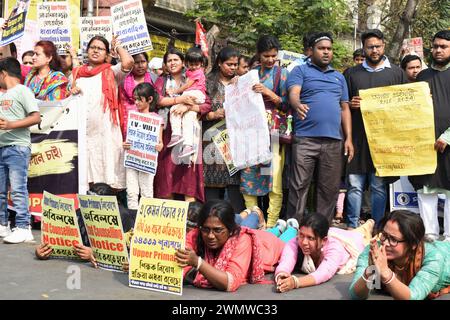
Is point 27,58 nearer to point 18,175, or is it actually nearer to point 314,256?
point 18,175

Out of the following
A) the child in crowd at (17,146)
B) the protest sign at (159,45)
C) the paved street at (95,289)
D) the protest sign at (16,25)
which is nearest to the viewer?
the paved street at (95,289)

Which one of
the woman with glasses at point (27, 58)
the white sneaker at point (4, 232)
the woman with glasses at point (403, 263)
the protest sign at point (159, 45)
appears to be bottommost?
the white sneaker at point (4, 232)

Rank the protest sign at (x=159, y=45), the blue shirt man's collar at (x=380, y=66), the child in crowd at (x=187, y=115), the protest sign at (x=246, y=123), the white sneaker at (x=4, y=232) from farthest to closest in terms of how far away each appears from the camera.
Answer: the protest sign at (x=159, y=45) → the child in crowd at (x=187, y=115) → the blue shirt man's collar at (x=380, y=66) → the protest sign at (x=246, y=123) → the white sneaker at (x=4, y=232)

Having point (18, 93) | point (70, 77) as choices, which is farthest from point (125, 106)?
point (18, 93)

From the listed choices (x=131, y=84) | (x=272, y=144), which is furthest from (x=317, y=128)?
(x=131, y=84)

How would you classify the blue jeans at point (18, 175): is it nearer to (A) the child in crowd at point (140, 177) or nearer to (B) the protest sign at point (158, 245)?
(A) the child in crowd at point (140, 177)

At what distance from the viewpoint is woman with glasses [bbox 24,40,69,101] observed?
750cm

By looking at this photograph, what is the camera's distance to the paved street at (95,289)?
15.6 ft

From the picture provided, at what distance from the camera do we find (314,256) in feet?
17.9

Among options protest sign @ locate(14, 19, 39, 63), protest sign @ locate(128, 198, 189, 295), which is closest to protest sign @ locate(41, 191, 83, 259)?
protest sign @ locate(128, 198, 189, 295)

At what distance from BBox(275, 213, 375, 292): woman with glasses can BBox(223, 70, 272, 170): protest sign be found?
171cm

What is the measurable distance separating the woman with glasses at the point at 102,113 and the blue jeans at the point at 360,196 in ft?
8.02

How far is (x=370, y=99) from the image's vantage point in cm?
707

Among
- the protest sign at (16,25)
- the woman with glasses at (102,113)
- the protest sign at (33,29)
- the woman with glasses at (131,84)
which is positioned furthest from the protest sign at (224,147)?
the protest sign at (33,29)
